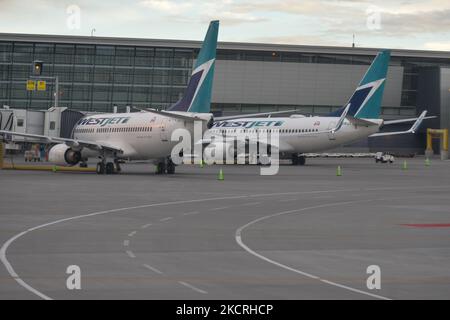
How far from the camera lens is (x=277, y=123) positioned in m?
80.6

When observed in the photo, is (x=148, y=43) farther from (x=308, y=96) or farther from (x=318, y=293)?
(x=318, y=293)

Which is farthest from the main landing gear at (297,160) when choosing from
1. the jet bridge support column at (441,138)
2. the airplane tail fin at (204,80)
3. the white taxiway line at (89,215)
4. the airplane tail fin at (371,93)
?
the jet bridge support column at (441,138)

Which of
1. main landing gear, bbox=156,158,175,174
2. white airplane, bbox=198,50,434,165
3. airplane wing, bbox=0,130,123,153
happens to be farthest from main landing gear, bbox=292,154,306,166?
airplane wing, bbox=0,130,123,153

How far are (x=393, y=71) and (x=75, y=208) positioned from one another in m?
117

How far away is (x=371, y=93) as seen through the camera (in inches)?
3024

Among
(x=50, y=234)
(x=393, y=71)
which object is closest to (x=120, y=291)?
(x=50, y=234)

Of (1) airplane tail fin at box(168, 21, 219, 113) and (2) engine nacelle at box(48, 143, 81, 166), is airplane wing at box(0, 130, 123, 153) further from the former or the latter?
(1) airplane tail fin at box(168, 21, 219, 113)

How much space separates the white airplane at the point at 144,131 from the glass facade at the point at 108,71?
74187 millimetres

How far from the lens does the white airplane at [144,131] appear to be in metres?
51.6

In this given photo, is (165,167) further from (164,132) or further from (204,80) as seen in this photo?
(204,80)

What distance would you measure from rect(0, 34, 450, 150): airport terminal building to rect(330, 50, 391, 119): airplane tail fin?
185ft

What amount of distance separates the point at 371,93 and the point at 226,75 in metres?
62.2

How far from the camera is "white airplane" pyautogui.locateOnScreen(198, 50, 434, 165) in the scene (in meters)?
74.2

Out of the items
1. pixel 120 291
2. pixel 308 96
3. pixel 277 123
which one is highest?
pixel 308 96
